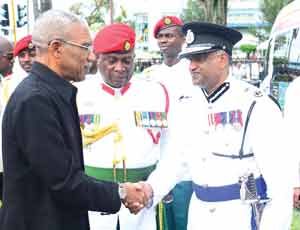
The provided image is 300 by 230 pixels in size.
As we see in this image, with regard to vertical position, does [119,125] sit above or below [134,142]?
above

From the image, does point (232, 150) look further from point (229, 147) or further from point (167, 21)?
point (167, 21)

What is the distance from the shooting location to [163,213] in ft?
13.5

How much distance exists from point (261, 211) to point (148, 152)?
918 mm

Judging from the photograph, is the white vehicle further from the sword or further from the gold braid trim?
the sword

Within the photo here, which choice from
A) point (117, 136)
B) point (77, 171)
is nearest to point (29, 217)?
point (77, 171)

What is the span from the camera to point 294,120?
417 cm

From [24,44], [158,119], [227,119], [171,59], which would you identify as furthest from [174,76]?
[227,119]

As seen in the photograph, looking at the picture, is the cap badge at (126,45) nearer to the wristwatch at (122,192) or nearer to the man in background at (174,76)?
the man in background at (174,76)

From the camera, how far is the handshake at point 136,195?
301 centimetres

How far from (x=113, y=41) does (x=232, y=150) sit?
3.58 ft

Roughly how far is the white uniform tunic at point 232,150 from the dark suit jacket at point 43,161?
2.57ft

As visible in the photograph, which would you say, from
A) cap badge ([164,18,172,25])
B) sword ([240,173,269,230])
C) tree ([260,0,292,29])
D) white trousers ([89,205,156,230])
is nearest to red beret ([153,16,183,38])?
cap badge ([164,18,172,25])

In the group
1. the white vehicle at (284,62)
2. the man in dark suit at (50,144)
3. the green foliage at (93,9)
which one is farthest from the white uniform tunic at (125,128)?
the green foliage at (93,9)

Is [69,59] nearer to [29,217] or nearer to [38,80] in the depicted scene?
[38,80]
